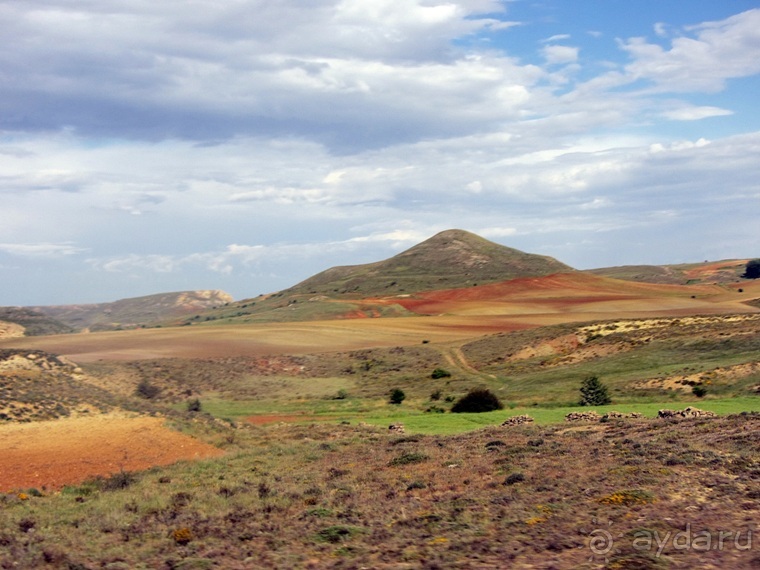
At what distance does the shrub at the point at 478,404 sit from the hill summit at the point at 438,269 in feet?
292

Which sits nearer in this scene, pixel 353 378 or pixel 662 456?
pixel 662 456

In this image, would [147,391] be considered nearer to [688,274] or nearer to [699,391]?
[699,391]

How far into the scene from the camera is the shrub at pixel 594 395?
34688mm

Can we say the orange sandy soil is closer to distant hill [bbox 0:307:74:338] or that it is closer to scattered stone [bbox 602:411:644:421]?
scattered stone [bbox 602:411:644:421]

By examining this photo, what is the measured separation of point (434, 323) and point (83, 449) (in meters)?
61.6

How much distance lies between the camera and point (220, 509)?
1473 centimetres

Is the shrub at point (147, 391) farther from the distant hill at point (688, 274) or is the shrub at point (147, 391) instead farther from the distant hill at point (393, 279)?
the distant hill at point (688, 274)

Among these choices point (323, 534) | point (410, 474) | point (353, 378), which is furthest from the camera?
point (353, 378)

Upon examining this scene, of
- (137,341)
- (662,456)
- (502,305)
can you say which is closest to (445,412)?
(662,456)

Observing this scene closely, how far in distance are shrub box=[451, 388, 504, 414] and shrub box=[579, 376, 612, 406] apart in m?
4.33

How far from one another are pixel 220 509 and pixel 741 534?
396 inches

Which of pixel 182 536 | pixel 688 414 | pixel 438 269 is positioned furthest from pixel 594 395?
pixel 438 269

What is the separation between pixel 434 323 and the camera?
270ft

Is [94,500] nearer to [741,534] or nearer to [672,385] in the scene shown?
[741,534]
